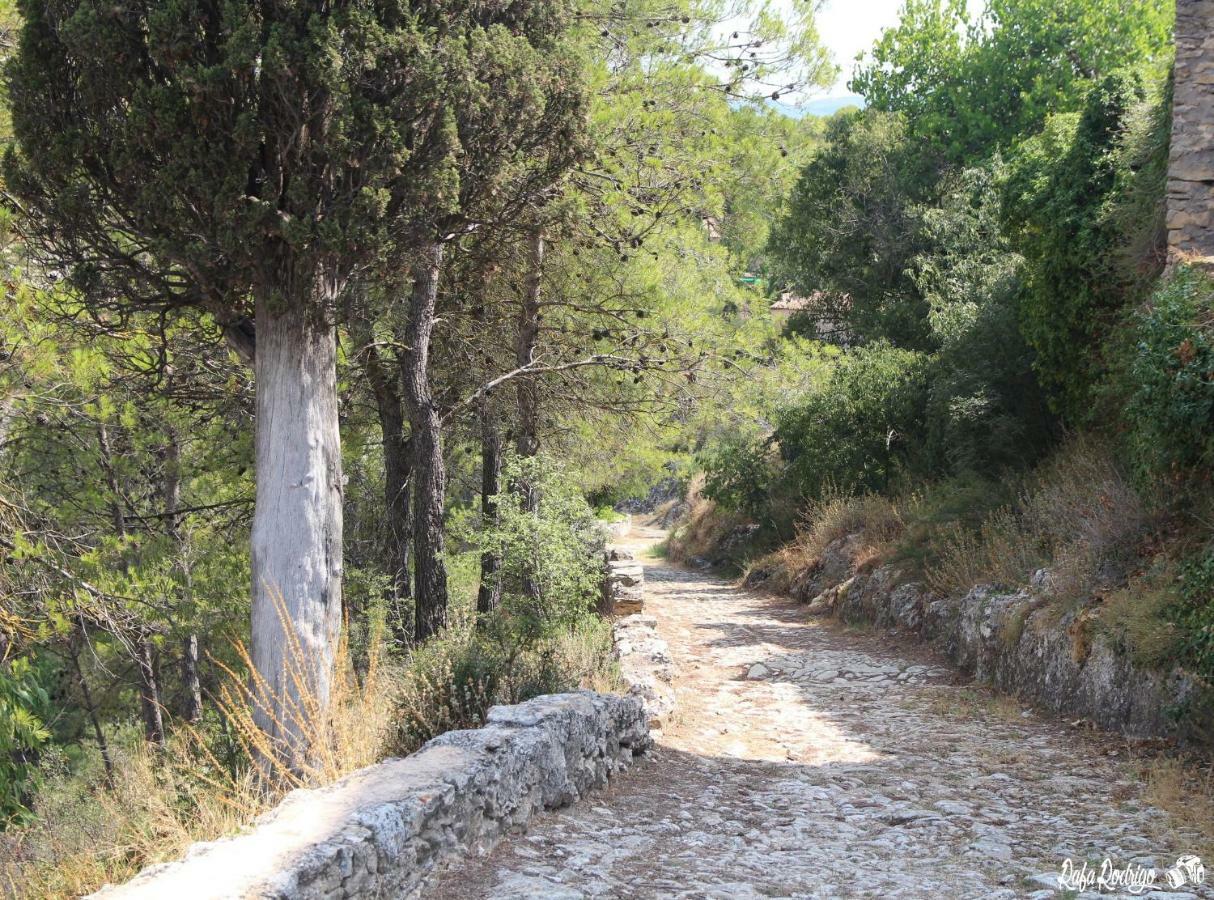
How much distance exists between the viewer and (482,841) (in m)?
4.96

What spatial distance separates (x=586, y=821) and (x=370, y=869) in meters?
1.93

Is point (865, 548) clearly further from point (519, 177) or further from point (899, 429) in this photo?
point (519, 177)

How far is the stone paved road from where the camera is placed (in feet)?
16.1

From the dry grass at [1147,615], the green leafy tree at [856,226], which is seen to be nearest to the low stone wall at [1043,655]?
the dry grass at [1147,615]

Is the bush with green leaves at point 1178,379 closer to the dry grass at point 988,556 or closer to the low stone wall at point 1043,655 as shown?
the low stone wall at point 1043,655

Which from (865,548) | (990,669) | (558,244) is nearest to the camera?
(990,669)

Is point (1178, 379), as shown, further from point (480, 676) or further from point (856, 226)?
point (856, 226)

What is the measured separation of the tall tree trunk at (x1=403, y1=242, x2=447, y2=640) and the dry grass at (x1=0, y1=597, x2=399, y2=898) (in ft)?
7.33

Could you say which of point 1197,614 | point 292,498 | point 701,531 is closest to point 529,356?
point 292,498

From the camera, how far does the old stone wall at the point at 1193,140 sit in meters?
9.12

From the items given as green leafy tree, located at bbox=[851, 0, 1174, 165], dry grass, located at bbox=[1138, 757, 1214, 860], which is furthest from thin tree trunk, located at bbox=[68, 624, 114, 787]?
green leafy tree, located at bbox=[851, 0, 1174, 165]

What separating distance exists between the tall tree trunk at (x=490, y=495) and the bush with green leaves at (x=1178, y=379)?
5636mm

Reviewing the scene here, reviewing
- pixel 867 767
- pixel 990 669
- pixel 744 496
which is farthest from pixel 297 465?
pixel 744 496

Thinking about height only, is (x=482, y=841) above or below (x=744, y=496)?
below
